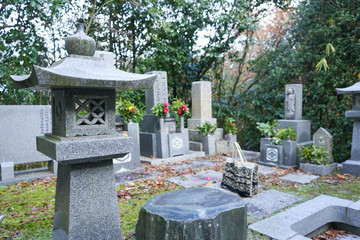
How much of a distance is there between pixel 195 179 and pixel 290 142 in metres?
2.80

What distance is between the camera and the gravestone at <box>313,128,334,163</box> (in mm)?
6328

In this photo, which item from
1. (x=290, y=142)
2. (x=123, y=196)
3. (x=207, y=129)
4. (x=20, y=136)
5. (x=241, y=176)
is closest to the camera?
(x=241, y=176)

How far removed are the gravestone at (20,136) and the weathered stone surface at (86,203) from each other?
3.52 meters

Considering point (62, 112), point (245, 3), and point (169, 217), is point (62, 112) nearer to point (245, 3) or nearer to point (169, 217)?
point (169, 217)

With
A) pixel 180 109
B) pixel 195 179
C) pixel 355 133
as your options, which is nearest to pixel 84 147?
pixel 195 179

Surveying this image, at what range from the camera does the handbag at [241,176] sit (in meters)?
4.30

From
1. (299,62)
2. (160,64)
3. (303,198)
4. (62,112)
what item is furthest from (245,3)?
(62,112)

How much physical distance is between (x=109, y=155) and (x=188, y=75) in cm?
991

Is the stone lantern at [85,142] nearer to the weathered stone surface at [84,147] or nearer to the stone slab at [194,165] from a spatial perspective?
the weathered stone surface at [84,147]

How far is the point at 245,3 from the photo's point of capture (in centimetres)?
1063

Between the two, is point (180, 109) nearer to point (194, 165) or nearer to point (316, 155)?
point (194, 165)

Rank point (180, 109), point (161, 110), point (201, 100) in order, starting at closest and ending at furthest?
point (161, 110)
point (180, 109)
point (201, 100)

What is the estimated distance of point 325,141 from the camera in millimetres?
6406

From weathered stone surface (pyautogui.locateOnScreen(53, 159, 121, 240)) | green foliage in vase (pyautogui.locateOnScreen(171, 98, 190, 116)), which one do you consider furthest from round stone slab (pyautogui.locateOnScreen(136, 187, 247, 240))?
green foliage in vase (pyautogui.locateOnScreen(171, 98, 190, 116))
